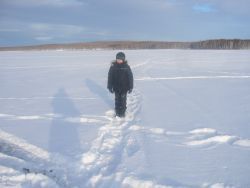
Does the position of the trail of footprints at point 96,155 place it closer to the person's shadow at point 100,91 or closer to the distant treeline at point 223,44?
the person's shadow at point 100,91

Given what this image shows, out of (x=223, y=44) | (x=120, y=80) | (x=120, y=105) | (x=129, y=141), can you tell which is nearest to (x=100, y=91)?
(x=120, y=105)

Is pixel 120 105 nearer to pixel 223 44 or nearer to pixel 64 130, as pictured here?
pixel 64 130

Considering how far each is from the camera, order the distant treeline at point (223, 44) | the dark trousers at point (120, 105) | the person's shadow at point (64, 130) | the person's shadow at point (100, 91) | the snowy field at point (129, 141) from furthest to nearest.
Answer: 1. the distant treeline at point (223, 44)
2. the person's shadow at point (100, 91)
3. the dark trousers at point (120, 105)
4. the person's shadow at point (64, 130)
5. the snowy field at point (129, 141)

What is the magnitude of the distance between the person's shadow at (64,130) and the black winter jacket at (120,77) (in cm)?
117

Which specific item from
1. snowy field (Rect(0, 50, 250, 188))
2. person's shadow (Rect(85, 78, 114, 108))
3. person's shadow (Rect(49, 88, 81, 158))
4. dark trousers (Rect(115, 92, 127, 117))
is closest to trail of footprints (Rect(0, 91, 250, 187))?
snowy field (Rect(0, 50, 250, 188))

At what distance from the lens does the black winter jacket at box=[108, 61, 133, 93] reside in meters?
8.07

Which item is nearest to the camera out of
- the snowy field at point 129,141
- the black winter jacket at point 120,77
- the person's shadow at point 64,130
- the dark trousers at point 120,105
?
the snowy field at point 129,141

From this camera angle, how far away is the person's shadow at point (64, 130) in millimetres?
5953

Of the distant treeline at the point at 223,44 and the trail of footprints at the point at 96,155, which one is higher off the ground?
the distant treeline at the point at 223,44

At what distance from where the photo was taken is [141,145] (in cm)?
610

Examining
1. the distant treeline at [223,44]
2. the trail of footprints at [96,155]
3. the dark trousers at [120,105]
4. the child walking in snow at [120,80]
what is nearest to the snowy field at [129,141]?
the trail of footprints at [96,155]

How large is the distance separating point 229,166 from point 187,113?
3.58m

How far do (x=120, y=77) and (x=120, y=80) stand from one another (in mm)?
66

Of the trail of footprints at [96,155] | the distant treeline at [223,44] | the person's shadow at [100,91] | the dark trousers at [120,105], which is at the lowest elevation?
the trail of footprints at [96,155]
